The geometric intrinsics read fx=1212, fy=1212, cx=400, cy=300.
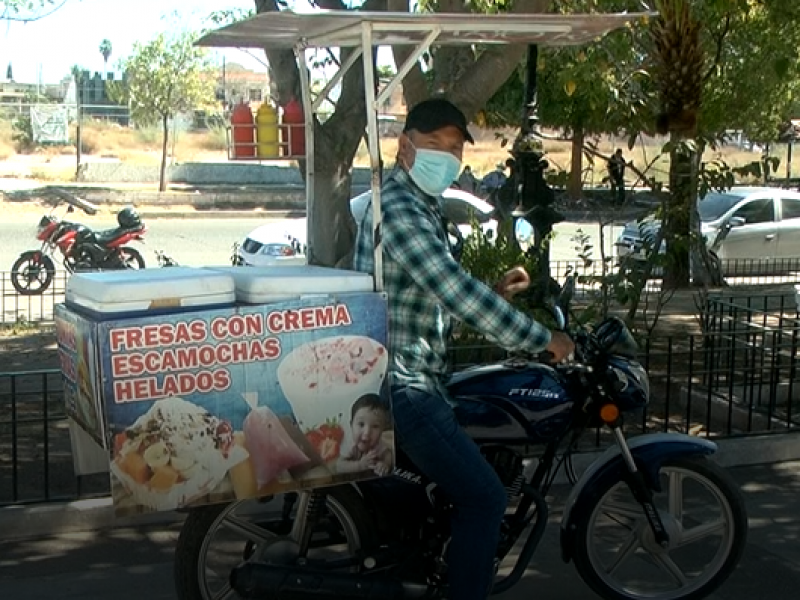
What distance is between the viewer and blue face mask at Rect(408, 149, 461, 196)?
4.01 m

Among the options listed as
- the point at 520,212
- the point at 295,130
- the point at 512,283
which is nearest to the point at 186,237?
the point at 520,212

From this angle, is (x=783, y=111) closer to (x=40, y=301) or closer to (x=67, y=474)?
(x=40, y=301)

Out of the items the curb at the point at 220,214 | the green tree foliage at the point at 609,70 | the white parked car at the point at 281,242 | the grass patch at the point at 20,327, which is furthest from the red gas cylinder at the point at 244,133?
the curb at the point at 220,214

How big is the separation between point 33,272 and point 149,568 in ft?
35.3

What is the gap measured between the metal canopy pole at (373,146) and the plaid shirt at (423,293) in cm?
4

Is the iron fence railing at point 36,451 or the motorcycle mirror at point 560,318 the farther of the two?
the iron fence railing at point 36,451

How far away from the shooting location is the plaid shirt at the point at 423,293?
3.93m

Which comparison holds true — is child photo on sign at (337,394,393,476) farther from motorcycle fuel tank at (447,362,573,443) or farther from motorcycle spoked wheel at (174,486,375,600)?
motorcycle fuel tank at (447,362,573,443)

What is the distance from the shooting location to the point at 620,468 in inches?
180

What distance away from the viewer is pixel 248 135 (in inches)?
184

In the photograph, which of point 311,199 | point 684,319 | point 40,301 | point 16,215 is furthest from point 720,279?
point 16,215

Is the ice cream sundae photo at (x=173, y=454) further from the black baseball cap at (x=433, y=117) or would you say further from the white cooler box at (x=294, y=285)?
the black baseball cap at (x=433, y=117)

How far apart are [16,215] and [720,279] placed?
645 inches

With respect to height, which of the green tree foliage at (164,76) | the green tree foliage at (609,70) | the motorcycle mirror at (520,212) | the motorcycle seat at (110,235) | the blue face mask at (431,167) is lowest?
the motorcycle seat at (110,235)
